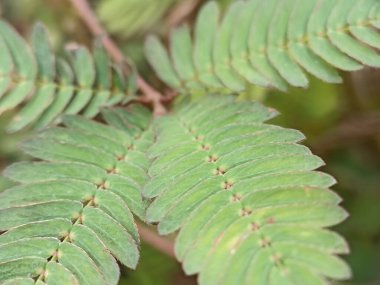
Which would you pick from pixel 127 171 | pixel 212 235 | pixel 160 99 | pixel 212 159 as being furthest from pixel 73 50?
pixel 212 235

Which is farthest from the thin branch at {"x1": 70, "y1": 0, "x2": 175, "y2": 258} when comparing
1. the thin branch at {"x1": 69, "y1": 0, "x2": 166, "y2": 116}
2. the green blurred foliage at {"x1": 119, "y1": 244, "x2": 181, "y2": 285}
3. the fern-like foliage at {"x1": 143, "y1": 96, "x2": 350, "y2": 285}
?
the fern-like foliage at {"x1": 143, "y1": 96, "x2": 350, "y2": 285}

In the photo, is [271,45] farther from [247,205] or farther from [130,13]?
[130,13]

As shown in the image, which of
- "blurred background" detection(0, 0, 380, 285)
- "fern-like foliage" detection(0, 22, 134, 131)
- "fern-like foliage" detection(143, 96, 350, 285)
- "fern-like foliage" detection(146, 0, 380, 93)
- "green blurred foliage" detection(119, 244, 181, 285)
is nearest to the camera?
"fern-like foliage" detection(143, 96, 350, 285)

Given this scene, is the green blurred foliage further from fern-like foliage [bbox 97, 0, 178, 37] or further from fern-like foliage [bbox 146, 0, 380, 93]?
fern-like foliage [bbox 97, 0, 178, 37]

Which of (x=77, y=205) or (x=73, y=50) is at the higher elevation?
(x=73, y=50)

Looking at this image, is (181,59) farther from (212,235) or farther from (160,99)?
(212,235)

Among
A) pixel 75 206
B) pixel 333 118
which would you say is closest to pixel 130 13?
pixel 333 118
